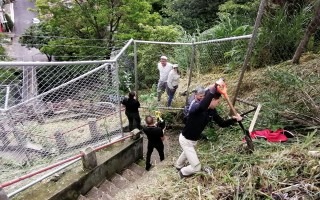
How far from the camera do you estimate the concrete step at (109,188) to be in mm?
5473

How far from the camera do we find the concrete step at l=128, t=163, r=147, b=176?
6465mm

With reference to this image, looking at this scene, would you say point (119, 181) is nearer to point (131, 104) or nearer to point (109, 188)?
point (109, 188)

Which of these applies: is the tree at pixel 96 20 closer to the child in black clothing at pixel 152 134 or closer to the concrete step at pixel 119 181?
the child in black clothing at pixel 152 134

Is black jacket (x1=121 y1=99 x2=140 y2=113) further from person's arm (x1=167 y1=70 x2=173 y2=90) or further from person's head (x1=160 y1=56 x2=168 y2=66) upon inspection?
person's head (x1=160 y1=56 x2=168 y2=66)

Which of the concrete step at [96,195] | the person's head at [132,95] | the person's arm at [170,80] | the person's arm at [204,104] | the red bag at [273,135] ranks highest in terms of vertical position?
the person's arm at [204,104]

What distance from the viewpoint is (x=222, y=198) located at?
12.5 feet

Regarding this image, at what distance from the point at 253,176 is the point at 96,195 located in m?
2.55

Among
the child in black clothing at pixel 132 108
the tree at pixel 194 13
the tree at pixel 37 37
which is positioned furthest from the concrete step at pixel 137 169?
the tree at pixel 37 37

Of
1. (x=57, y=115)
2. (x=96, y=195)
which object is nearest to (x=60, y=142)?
(x=57, y=115)

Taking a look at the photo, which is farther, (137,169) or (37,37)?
(37,37)

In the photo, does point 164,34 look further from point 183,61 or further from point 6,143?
point 6,143

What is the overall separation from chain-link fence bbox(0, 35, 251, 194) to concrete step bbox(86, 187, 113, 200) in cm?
83

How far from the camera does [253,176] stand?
12.9 ft

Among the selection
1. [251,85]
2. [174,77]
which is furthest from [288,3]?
[174,77]
